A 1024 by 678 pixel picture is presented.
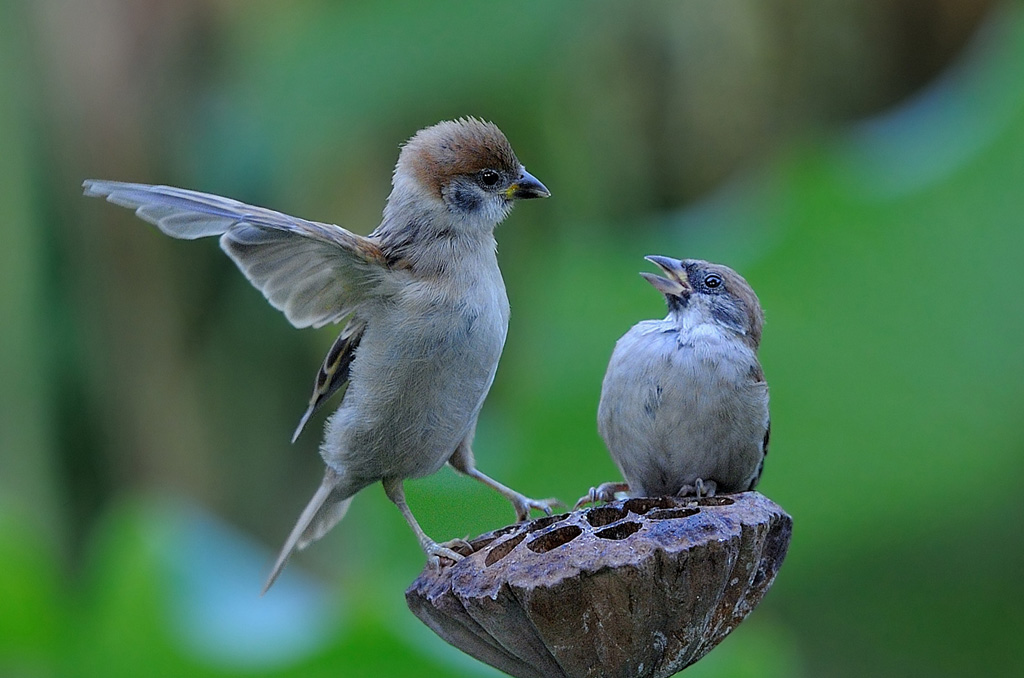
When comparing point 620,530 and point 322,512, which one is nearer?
point 620,530

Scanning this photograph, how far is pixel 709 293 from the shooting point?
2115 mm

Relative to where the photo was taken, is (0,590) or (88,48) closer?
(0,590)

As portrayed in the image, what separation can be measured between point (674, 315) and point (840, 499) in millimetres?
1718

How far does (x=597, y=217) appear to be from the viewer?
4449 mm

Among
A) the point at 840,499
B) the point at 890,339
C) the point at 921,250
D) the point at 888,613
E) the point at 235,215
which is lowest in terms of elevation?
the point at 888,613

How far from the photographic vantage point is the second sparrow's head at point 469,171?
6.22 feet

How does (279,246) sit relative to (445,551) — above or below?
above

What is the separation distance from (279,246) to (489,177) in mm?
352

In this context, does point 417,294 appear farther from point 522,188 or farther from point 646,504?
point 646,504

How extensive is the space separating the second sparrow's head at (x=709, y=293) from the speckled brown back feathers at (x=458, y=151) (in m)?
0.37

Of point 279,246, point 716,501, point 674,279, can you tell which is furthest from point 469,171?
point 716,501

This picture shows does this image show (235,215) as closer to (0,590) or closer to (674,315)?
(674,315)

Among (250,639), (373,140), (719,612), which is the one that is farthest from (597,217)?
(719,612)

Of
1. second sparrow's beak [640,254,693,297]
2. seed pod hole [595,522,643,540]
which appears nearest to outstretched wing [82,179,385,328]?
second sparrow's beak [640,254,693,297]
